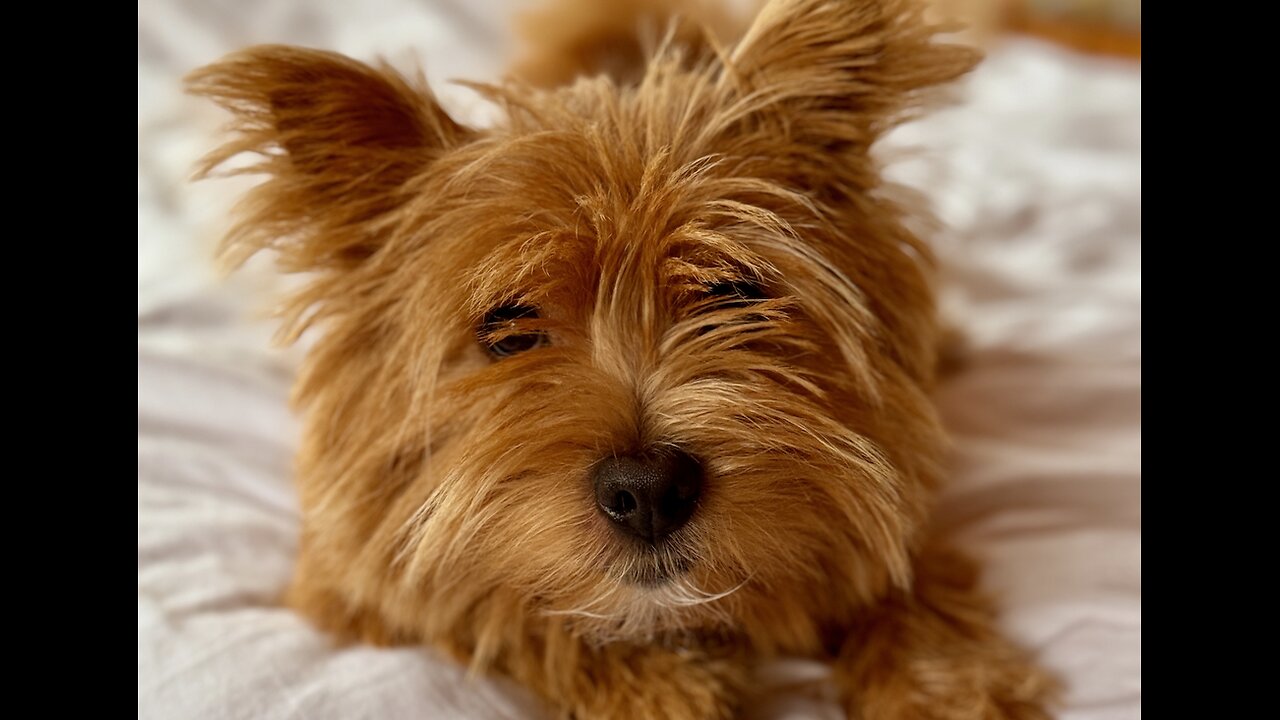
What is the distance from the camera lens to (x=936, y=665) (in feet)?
5.28

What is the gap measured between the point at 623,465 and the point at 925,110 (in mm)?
880

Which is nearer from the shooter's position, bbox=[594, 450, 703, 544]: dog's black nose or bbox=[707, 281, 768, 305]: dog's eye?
bbox=[594, 450, 703, 544]: dog's black nose

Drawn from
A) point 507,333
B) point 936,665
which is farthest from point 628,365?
point 936,665

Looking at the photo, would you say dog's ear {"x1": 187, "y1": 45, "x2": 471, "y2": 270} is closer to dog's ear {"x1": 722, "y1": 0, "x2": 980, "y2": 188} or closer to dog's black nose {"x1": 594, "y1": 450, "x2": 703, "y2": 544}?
dog's ear {"x1": 722, "y1": 0, "x2": 980, "y2": 188}

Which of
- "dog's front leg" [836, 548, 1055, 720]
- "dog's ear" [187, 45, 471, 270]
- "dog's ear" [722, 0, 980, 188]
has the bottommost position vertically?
"dog's front leg" [836, 548, 1055, 720]

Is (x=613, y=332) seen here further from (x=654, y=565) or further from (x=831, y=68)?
(x=831, y=68)

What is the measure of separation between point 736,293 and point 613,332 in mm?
206

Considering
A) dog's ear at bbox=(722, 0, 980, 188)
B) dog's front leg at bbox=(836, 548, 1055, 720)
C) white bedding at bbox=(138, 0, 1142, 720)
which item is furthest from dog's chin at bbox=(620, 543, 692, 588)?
dog's ear at bbox=(722, 0, 980, 188)

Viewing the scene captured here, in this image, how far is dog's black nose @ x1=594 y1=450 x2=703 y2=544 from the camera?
4.34ft

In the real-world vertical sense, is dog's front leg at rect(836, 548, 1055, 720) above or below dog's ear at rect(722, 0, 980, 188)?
below

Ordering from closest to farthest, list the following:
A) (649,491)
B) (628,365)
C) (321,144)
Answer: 1. (649,491)
2. (628,365)
3. (321,144)

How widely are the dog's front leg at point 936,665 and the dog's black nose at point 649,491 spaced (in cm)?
50

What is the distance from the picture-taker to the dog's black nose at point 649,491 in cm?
132

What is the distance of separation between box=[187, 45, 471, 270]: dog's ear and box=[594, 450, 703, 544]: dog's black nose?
1.92 ft
